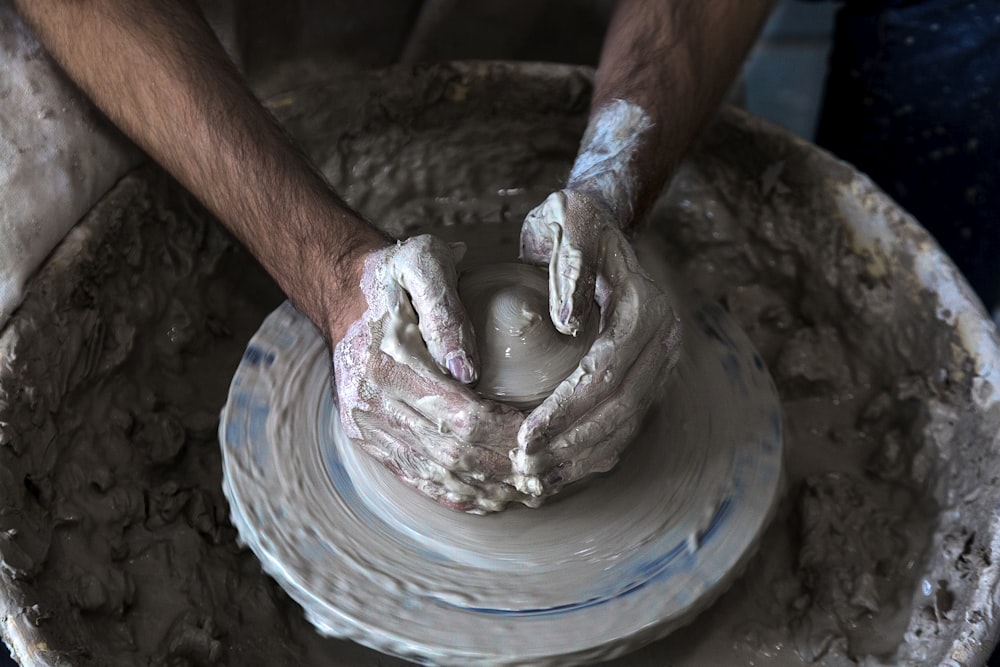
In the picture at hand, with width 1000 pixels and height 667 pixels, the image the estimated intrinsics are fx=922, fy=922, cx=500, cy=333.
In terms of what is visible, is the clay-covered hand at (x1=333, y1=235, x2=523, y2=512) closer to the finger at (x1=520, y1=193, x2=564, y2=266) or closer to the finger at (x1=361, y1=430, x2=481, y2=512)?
the finger at (x1=361, y1=430, x2=481, y2=512)

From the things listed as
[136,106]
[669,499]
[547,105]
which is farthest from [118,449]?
[547,105]

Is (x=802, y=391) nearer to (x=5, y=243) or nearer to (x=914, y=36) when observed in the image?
(x=914, y=36)

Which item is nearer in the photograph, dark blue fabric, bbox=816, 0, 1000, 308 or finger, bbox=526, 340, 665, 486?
finger, bbox=526, 340, 665, 486

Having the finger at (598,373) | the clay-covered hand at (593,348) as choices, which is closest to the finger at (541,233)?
the clay-covered hand at (593,348)

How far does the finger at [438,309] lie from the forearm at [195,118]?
0.86ft

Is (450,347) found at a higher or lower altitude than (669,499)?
higher

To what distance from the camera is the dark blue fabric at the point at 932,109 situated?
7.70 feet

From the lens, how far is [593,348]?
1195mm

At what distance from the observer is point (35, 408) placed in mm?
1404

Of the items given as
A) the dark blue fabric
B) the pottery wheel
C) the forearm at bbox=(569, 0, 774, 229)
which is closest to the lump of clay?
the pottery wheel

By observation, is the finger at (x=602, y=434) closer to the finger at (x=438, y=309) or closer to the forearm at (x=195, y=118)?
the finger at (x=438, y=309)

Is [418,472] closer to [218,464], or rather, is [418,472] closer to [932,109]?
[218,464]

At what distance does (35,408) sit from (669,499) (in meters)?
0.96

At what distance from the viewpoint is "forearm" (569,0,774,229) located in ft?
4.95
